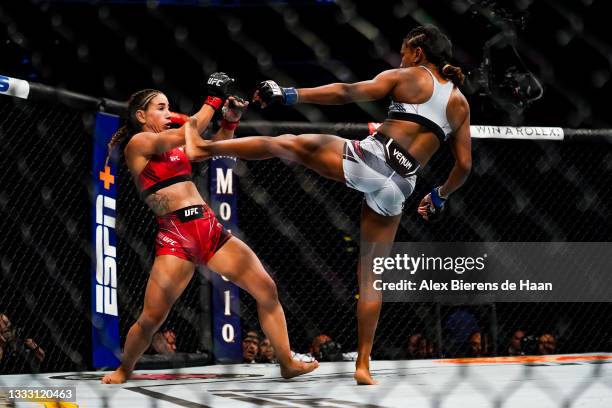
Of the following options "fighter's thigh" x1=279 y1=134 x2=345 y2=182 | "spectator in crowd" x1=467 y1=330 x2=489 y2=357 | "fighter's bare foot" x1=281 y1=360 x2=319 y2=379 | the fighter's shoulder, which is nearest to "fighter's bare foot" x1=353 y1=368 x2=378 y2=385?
"fighter's bare foot" x1=281 y1=360 x2=319 y2=379

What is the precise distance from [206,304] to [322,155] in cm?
169

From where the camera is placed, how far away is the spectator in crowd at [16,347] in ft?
12.9

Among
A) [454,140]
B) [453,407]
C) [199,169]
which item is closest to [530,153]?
[199,169]

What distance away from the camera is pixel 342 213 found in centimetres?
583

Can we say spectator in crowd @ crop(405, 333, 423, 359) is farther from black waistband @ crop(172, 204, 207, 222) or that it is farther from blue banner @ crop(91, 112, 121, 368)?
black waistband @ crop(172, 204, 207, 222)

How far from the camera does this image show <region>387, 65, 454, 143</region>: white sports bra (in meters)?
2.83

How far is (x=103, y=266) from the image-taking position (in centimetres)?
386

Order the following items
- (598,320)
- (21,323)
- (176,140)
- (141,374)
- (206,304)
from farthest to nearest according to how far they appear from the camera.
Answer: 1. (598,320)
2. (21,323)
3. (206,304)
4. (141,374)
5. (176,140)

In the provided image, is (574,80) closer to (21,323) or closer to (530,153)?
(530,153)

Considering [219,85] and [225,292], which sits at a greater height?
[219,85]

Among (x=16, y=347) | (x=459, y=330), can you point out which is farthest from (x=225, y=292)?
(x=459, y=330)

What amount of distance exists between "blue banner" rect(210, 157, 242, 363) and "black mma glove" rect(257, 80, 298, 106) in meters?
1.69

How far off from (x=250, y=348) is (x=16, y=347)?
1146 millimetres

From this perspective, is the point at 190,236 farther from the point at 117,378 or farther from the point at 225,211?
the point at 225,211
